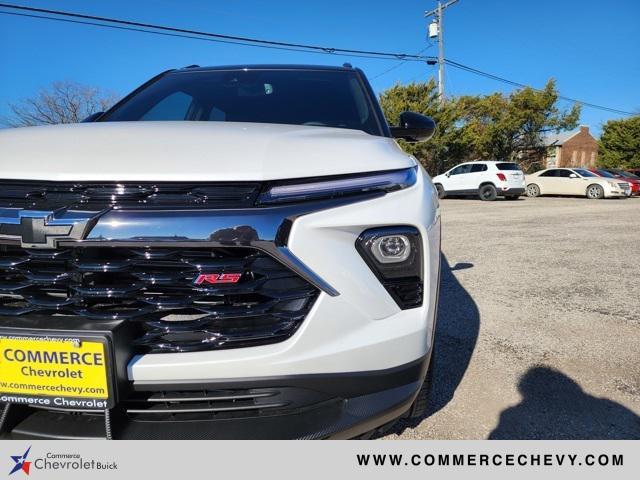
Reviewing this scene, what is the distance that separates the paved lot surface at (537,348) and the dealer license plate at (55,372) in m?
1.31

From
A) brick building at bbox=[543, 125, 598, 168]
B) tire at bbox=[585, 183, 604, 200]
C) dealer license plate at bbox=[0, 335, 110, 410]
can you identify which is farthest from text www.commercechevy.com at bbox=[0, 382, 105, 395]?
brick building at bbox=[543, 125, 598, 168]

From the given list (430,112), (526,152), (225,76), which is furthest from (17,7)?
(526,152)

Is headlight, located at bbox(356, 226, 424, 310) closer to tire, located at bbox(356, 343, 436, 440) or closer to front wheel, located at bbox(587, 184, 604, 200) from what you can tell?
tire, located at bbox(356, 343, 436, 440)

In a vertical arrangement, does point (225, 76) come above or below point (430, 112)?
below

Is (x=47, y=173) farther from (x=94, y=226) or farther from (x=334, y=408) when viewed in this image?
(x=334, y=408)

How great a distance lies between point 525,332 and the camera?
10.3ft

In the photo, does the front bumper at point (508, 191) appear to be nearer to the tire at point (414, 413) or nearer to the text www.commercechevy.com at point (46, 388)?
the tire at point (414, 413)

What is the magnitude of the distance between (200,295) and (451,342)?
2.19m

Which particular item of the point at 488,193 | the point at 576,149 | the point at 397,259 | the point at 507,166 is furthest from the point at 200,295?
the point at 576,149

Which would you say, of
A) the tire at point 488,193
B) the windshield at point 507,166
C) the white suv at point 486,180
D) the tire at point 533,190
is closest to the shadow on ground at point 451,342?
the white suv at point 486,180

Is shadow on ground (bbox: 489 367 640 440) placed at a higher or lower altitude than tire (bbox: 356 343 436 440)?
lower

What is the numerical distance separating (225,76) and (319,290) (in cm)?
217

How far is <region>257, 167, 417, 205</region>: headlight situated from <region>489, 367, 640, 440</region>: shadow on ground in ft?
4.23

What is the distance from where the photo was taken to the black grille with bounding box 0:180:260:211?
48.2 inches
